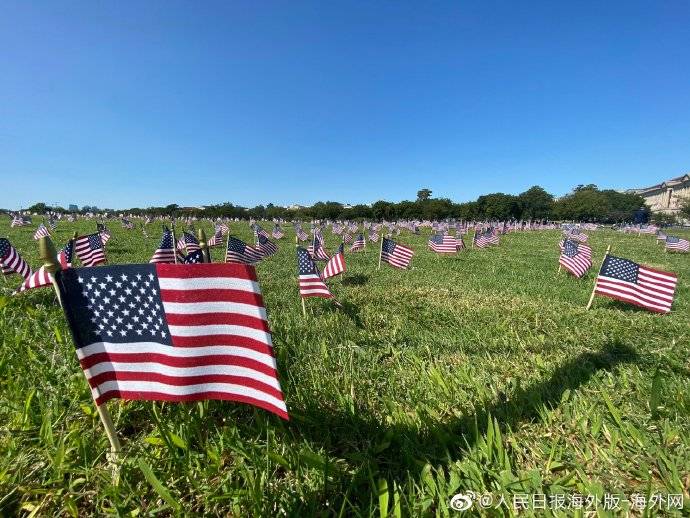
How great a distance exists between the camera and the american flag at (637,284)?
7.04 meters

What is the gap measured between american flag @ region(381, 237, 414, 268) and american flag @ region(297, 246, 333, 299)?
211 inches

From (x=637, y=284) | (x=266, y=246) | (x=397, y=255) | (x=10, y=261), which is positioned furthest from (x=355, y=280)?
(x=10, y=261)

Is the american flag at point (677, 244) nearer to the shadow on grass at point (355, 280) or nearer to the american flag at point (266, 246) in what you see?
the shadow on grass at point (355, 280)

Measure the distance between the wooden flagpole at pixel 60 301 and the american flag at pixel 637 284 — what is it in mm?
8976

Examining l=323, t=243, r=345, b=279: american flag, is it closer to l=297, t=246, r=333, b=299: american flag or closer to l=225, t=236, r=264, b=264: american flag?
l=297, t=246, r=333, b=299: american flag

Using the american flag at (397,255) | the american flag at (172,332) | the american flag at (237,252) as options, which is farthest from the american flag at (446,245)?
the american flag at (172,332)

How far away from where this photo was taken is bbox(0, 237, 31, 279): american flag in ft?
24.5

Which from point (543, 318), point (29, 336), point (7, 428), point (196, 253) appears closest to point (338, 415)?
point (196, 253)

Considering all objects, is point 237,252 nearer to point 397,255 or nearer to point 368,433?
point 397,255

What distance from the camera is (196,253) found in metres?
3.94

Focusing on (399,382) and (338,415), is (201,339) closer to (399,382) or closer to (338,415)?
(338,415)

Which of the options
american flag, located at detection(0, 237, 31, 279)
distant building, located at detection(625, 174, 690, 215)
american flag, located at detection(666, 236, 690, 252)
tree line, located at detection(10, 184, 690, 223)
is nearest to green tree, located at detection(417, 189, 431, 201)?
tree line, located at detection(10, 184, 690, 223)

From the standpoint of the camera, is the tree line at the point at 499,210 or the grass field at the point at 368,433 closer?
the grass field at the point at 368,433

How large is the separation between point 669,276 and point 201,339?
907cm
